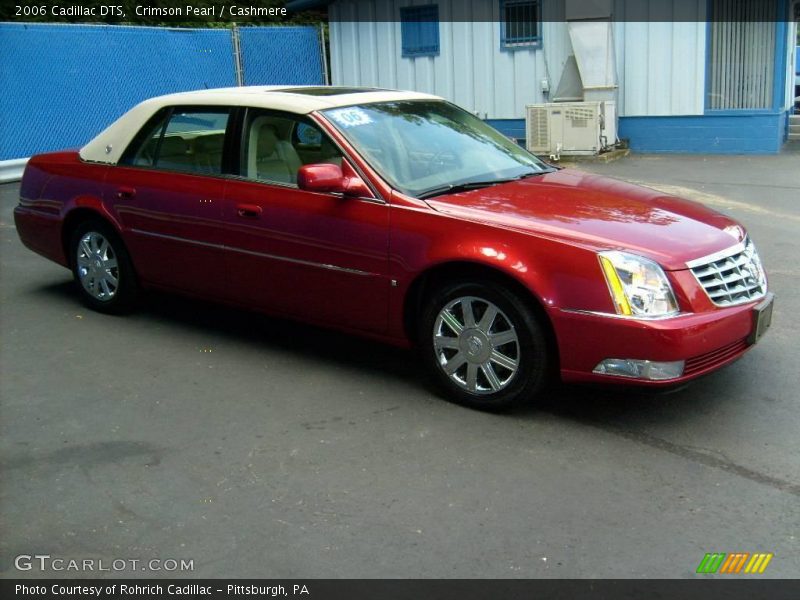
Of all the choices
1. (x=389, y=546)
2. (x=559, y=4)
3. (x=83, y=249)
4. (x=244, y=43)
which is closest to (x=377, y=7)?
(x=244, y=43)

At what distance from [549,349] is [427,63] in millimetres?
14749

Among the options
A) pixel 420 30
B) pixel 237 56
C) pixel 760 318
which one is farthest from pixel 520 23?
pixel 760 318

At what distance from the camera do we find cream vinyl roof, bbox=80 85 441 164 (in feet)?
18.8

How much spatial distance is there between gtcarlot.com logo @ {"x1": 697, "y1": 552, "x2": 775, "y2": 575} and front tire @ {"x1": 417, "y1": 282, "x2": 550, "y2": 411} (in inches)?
56.2

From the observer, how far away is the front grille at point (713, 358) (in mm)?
4373

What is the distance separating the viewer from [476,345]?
4.80 m

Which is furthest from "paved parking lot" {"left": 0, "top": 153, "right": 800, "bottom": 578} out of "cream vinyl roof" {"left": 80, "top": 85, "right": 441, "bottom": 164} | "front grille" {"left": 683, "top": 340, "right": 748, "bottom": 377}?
"cream vinyl roof" {"left": 80, "top": 85, "right": 441, "bottom": 164}

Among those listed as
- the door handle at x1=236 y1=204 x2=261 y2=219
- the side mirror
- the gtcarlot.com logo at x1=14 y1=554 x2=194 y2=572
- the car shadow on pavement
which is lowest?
the gtcarlot.com logo at x1=14 y1=554 x2=194 y2=572

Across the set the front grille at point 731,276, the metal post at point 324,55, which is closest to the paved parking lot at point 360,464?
the front grille at point 731,276

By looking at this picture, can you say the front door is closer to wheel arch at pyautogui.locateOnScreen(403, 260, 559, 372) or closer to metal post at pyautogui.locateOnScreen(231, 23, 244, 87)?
wheel arch at pyautogui.locateOnScreen(403, 260, 559, 372)

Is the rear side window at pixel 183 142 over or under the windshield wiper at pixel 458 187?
over

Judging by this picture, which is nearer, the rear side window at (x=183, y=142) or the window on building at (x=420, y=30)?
the rear side window at (x=183, y=142)
